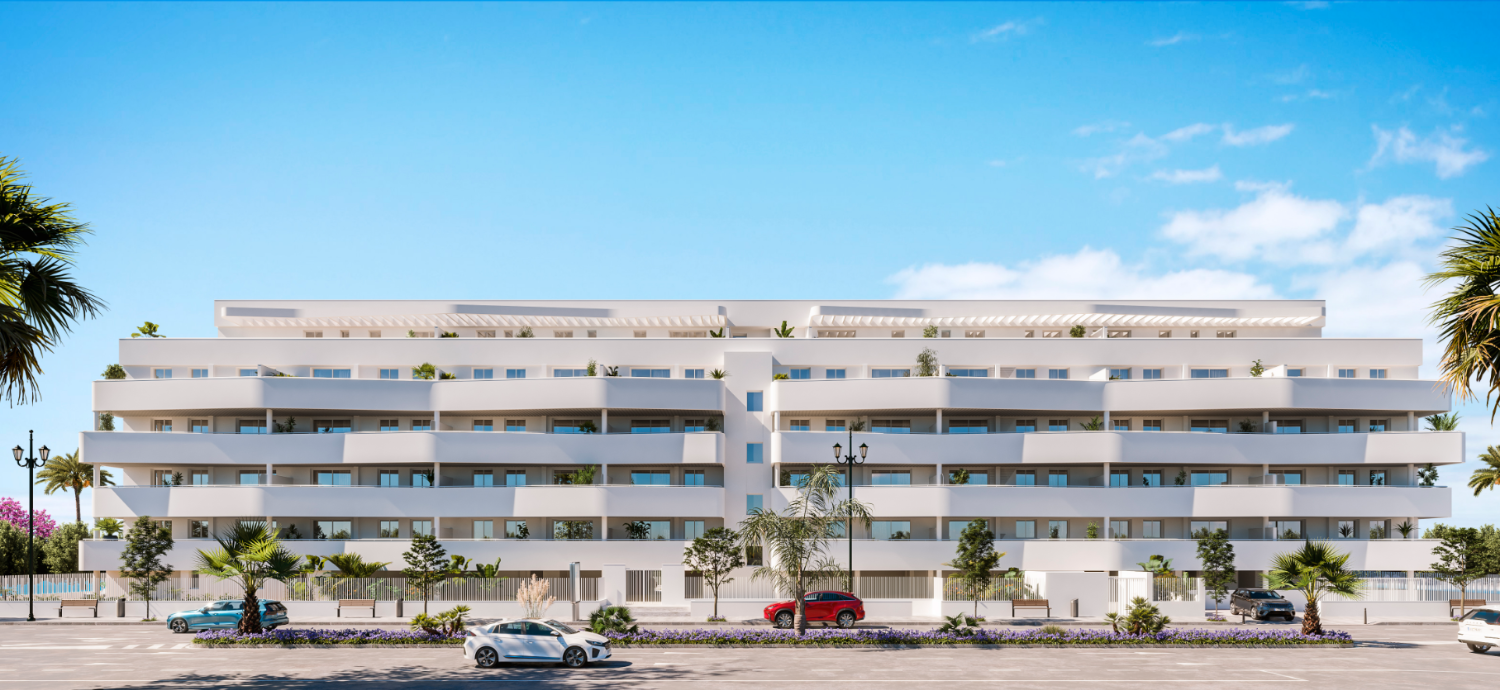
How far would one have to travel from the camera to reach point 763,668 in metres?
29.2

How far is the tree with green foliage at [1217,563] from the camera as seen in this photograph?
Answer: 50.1 metres

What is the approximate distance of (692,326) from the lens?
65.3 m

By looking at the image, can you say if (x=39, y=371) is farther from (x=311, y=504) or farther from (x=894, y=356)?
(x=894, y=356)

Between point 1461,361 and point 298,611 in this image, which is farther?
point 298,611

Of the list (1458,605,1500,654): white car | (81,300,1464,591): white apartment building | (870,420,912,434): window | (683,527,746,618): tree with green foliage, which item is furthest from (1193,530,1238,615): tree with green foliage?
(683,527,746,618): tree with green foliage

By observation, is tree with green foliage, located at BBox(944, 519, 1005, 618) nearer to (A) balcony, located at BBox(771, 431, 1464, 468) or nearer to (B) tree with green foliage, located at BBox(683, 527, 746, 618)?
(A) balcony, located at BBox(771, 431, 1464, 468)

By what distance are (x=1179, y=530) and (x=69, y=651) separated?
50.4 metres

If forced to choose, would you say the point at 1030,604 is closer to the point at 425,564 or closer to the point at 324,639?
the point at 425,564

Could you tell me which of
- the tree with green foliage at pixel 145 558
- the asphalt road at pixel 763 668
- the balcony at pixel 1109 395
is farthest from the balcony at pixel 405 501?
the asphalt road at pixel 763 668

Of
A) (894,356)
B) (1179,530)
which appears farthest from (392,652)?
(1179,530)

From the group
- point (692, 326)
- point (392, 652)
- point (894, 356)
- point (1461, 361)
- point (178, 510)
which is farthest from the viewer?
point (692, 326)

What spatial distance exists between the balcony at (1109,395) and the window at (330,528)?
2327 cm

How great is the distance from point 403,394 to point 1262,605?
4257 centimetres

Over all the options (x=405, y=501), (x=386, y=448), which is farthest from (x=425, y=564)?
(x=386, y=448)
